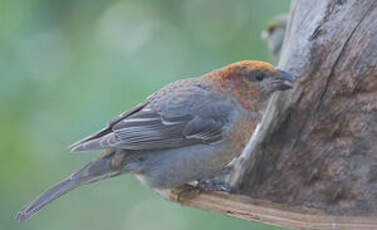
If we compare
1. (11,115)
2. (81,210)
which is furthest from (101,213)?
(11,115)

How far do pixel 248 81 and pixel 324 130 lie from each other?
655 millimetres

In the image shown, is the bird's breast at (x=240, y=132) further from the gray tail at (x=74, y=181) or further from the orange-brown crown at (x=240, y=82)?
the gray tail at (x=74, y=181)

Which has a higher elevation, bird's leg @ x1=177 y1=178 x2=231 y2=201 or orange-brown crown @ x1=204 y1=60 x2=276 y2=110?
orange-brown crown @ x1=204 y1=60 x2=276 y2=110

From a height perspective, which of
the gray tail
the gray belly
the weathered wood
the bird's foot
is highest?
the gray tail

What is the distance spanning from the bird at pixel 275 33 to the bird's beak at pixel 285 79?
6.42 feet

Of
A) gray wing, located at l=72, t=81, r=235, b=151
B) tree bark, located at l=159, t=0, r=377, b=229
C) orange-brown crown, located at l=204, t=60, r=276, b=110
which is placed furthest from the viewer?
orange-brown crown, located at l=204, t=60, r=276, b=110

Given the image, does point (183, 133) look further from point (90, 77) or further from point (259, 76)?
point (90, 77)

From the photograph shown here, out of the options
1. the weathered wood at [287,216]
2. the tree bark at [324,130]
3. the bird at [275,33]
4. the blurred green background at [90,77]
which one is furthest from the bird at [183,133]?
Result: the bird at [275,33]

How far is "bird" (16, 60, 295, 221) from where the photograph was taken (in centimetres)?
403

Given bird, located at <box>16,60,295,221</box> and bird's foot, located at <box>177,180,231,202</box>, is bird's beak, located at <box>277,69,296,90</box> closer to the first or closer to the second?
bird, located at <box>16,60,295,221</box>

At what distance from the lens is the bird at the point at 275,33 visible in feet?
19.0

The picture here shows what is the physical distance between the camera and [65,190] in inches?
152

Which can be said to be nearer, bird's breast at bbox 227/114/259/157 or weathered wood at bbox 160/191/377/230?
weathered wood at bbox 160/191/377/230

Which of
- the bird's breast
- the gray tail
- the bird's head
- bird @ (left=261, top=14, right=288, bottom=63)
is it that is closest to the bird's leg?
the bird's breast
